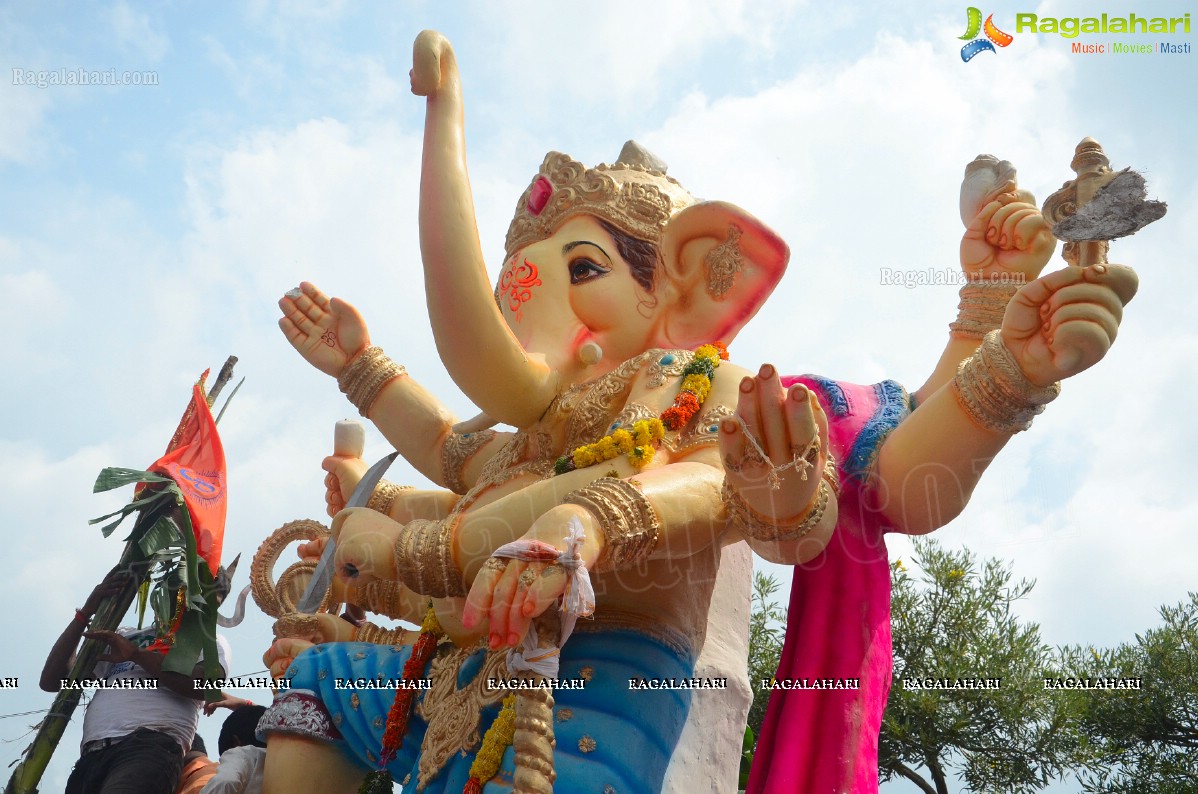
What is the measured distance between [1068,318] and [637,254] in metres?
1.44

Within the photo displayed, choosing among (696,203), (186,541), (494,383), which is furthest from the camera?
(186,541)

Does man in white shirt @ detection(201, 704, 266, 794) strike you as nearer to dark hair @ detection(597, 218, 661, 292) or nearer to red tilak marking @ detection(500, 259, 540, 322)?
red tilak marking @ detection(500, 259, 540, 322)

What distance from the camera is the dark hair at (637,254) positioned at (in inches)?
145

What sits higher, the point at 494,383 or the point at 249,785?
the point at 494,383

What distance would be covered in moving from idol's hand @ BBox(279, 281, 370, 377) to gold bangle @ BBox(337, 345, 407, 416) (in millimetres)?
22

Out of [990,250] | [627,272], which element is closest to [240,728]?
[627,272]

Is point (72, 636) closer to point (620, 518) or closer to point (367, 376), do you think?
point (367, 376)

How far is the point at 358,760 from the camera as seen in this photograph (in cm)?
341

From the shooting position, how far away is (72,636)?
4.14 metres

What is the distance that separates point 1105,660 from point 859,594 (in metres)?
4.85

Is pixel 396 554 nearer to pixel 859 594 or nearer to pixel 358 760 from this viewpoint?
pixel 358 760

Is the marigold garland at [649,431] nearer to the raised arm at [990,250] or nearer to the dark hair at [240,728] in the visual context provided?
the raised arm at [990,250]

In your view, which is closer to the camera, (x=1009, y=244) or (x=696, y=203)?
(x=1009, y=244)

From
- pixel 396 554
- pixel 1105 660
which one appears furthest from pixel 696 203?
pixel 1105 660
